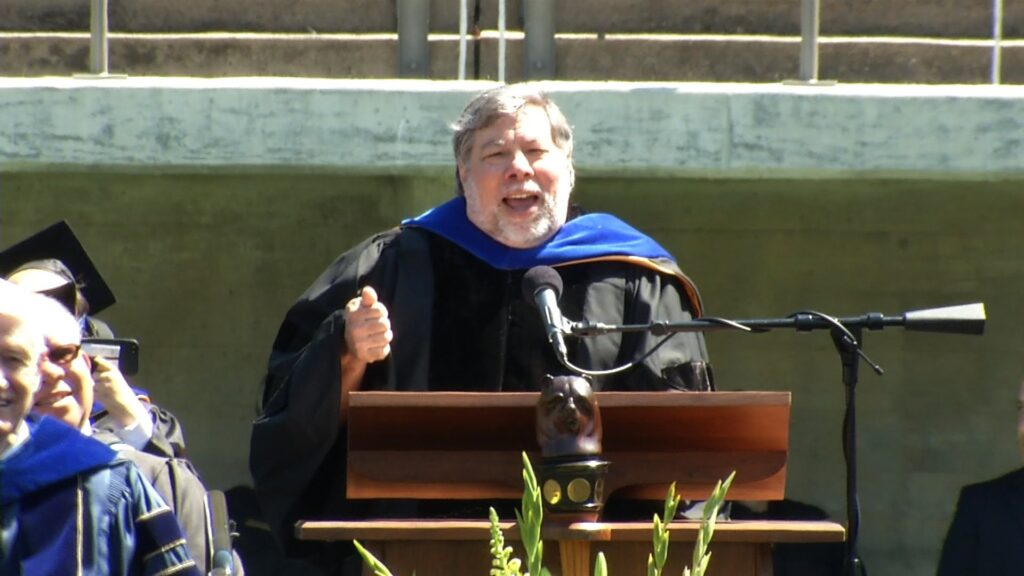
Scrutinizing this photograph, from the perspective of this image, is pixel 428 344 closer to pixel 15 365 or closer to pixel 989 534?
pixel 15 365

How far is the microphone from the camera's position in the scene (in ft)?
11.9

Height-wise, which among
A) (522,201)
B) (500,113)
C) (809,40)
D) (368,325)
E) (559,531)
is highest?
(809,40)

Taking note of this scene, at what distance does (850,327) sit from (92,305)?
245cm

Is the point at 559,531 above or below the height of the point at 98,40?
below

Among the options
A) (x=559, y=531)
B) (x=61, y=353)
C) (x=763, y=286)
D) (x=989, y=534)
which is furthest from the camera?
(x=763, y=286)

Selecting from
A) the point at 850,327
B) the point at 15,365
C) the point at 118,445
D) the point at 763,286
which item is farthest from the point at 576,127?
the point at 15,365

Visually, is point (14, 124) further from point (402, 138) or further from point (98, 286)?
point (402, 138)

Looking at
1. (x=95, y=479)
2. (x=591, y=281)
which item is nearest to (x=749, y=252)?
(x=591, y=281)

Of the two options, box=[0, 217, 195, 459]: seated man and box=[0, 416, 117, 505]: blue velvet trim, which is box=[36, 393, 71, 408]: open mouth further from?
box=[0, 217, 195, 459]: seated man

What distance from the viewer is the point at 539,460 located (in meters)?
3.65

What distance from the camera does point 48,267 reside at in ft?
16.8

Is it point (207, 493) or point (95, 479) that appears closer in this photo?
point (95, 479)

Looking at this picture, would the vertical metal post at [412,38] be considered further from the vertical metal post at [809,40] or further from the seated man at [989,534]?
the seated man at [989,534]

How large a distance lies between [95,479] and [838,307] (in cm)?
405
